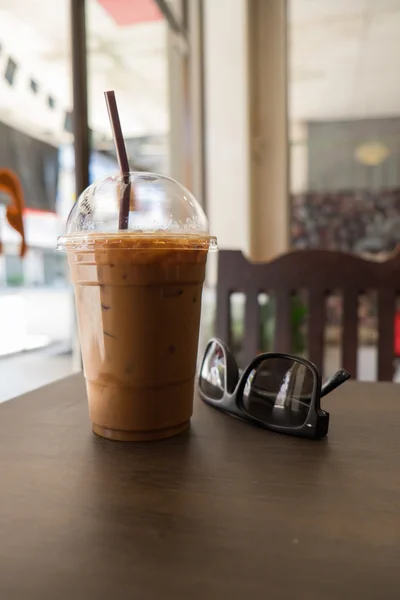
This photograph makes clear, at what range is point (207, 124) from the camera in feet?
9.46

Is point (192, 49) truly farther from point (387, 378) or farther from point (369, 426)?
point (369, 426)

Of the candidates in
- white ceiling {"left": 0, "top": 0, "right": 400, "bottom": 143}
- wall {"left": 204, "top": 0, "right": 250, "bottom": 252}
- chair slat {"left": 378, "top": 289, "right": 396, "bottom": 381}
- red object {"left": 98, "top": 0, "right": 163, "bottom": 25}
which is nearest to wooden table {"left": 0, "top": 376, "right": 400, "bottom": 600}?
white ceiling {"left": 0, "top": 0, "right": 400, "bottom": 143}


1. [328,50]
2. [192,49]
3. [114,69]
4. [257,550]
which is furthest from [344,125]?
[257,550]

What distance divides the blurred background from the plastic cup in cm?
25

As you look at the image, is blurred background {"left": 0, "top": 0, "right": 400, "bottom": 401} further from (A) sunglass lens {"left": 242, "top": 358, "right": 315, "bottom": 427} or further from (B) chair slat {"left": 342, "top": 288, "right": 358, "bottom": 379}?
(B) chair slat {"left": 342, "top": 288, "right": 358, "bottom": 379}

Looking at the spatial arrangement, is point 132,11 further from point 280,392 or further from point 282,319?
point 280,392

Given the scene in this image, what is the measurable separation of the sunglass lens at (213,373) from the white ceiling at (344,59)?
10.6 feet

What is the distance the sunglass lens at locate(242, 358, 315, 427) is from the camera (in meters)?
0.57

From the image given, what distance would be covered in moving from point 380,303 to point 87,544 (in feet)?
3.23

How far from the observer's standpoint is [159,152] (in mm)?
2436

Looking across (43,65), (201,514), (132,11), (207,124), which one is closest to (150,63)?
(132,11)

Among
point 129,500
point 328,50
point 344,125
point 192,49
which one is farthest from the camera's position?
point 344,125

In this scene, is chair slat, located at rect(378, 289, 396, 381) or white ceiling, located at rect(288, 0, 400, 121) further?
white ceiling, located at rect(288, 0, 400, 121)

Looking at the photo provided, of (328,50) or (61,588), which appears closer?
(61,588)
